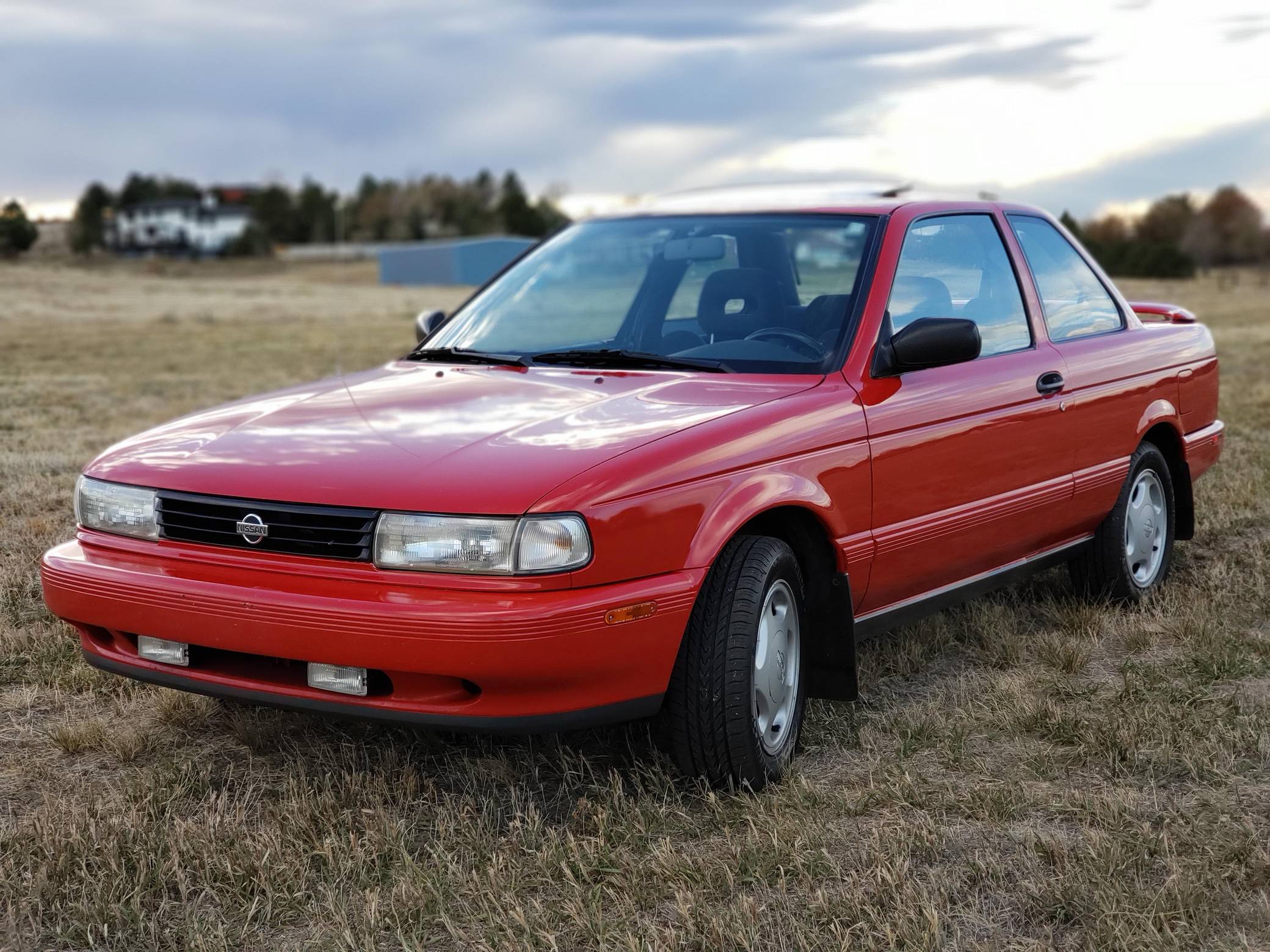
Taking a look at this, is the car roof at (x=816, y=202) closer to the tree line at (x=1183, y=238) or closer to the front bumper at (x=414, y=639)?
the front bumper at (x=414, y=639)

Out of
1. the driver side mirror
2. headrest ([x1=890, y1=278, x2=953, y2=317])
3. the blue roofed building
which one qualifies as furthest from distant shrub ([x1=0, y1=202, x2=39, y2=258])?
the blue roofed building

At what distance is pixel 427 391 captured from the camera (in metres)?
4.27

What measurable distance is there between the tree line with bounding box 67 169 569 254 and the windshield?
72.1 m

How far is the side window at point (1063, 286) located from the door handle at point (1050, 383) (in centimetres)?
21

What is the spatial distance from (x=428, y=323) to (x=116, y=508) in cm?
186

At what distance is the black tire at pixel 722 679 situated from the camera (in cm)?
356

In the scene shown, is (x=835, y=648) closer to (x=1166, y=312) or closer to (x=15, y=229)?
(x=1166, y=312)

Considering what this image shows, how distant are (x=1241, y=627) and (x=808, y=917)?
290 centimetres

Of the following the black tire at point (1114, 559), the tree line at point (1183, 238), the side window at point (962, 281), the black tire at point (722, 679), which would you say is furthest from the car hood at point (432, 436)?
the tree line at point (1183, 238)

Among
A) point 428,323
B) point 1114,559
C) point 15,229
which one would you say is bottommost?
point 1114,559

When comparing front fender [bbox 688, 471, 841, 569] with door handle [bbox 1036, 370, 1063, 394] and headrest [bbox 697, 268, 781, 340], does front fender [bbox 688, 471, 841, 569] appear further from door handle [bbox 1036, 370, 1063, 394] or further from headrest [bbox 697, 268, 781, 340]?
door handle [bbox 1036, 370, 1063, 394]

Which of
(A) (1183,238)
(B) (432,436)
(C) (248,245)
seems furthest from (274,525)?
(C) (248,245)

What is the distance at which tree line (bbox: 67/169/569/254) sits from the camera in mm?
81938

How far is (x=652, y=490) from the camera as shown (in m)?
3.41
